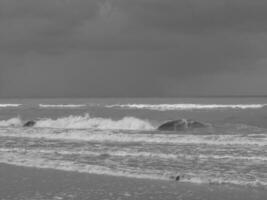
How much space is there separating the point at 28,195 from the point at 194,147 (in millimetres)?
9758

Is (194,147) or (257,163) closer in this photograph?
(257,163)

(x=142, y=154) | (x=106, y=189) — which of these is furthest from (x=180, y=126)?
(x=106, y=189)

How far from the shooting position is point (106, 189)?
35.4 ft

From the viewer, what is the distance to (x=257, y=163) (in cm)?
1406

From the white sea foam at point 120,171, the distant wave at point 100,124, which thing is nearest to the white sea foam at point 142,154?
the white sea foam at point 120,171

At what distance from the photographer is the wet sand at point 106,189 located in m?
9.95

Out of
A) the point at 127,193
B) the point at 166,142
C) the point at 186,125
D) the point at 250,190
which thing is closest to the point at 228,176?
the point at 250,190

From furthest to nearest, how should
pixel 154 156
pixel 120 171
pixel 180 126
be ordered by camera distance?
1. pixel 180 126
2. pixel 154 156
3. pixel 120 171

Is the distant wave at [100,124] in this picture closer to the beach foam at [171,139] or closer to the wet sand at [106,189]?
the beach foam at [171,139]

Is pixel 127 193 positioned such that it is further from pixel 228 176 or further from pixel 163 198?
pixel 228 176

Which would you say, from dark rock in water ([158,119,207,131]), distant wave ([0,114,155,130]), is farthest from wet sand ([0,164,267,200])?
distant wave ([0,114,155,130])

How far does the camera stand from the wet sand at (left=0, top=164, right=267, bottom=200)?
32.7 ft

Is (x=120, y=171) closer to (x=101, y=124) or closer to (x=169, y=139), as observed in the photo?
(x=169, y=139)

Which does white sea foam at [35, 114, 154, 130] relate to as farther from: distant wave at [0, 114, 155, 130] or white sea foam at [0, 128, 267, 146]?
white sea foam at [0, 128, 267, 146]
